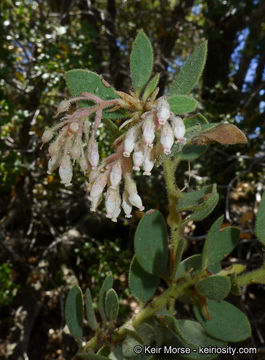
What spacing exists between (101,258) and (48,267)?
0.44 meters

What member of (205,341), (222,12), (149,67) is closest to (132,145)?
(149,67)

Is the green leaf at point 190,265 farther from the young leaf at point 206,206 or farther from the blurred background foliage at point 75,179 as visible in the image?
the blurred background foliage at point 75,179

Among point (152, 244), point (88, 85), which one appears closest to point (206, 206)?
point (152, 244)

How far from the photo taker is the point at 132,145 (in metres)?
0.80

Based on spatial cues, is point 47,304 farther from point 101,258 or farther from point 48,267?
point 101,258

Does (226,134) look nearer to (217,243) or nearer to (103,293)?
(217,243)

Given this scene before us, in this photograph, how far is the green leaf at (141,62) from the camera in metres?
0.92

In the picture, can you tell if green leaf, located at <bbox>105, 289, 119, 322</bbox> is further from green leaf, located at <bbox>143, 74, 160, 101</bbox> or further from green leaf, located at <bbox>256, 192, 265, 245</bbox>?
green leaf, located at <bbox>143, 74, 160, 101</bbox>

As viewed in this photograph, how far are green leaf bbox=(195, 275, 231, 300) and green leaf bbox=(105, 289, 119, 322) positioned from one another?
243mm

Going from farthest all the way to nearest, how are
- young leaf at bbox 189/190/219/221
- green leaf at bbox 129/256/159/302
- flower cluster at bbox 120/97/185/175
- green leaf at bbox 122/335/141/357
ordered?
green leaf at bbox 129/256/159/302 < green leaf at bbox 122/335/141/357 < young leaf at bbox 189/190/219/221 < flower cluster at bbox 120/97/185/175

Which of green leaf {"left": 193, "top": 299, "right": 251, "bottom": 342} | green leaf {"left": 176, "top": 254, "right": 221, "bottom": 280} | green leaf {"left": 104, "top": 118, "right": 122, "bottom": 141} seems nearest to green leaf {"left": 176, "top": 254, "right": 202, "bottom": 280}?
green leaf {"left": 176, "top": 254, "right": 221, "bottom": 280}

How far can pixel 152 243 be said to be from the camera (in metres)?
1.00

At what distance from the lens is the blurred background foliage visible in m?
2.28

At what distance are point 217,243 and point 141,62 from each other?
1.79 feet
